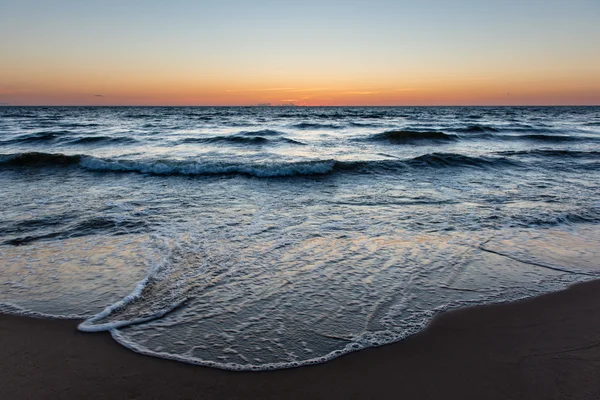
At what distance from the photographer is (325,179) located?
11.9 meters

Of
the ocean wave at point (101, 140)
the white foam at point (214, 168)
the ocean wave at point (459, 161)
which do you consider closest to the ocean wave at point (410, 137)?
the ocean wave at point (459, 161)

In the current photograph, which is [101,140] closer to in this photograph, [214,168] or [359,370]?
[214,168]

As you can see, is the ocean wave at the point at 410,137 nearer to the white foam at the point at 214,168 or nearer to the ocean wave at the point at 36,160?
the white foam at the point at 214,168

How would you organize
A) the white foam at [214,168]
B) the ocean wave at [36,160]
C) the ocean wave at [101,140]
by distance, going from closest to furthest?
the white foam at [214,168]
the ocean wave at [36,160]
the ocean wave at [101,140]

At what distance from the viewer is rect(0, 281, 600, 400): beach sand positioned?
2.75 m

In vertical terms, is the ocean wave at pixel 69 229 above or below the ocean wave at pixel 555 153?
below

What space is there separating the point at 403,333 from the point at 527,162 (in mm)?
14513

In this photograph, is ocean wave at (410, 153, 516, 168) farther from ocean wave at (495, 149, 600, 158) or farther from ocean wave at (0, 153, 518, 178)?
ocean wave at (495, 149, 600, 158)

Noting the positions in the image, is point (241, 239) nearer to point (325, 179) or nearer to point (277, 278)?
point (277, 278)

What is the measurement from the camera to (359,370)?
3006mm

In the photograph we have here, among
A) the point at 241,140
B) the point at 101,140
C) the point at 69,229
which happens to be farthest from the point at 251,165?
the point at 101,140

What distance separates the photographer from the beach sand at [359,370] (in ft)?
9.04

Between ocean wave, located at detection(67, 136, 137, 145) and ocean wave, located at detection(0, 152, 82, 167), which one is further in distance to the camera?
ocean wave, located at detection(67, 136, 137, 145)

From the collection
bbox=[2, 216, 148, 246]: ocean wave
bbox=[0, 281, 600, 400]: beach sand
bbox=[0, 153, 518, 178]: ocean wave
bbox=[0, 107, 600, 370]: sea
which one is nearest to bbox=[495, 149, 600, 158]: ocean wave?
bbox=[0, 153, 518, 178]: ocean wave
